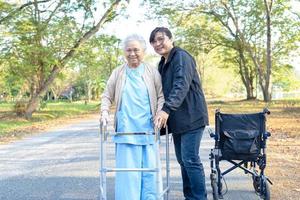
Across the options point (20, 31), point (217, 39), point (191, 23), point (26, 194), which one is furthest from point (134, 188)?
point (217, 39)

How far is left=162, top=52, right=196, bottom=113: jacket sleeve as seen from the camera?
13.5 ft

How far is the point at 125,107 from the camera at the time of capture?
4.04 meters

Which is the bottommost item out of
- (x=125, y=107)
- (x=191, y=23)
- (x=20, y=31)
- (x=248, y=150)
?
(x=248, y=150)

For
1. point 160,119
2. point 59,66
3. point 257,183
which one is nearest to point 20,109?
point 59,66

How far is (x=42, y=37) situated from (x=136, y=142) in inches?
833

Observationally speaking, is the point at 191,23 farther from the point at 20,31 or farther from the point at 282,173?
the point at 282,173

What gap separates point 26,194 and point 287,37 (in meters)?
38.2

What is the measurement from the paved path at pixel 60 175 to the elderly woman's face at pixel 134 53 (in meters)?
2.22

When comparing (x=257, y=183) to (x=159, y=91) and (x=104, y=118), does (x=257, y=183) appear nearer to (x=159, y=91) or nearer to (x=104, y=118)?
(x=159, y=91)

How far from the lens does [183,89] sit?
4223mm

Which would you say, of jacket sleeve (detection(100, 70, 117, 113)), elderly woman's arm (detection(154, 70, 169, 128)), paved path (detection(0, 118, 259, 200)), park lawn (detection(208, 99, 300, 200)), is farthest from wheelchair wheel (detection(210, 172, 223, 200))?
jacket sleeve (detection(100, 70, 117, 113))

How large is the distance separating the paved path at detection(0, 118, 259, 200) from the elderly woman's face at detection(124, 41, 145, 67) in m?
2.22

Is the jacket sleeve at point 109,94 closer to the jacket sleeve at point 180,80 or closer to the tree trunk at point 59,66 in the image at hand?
the jacket sleeve at point 180,80

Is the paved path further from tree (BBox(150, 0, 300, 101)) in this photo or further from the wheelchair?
tree (BBox(150, 0, 300, 101))
